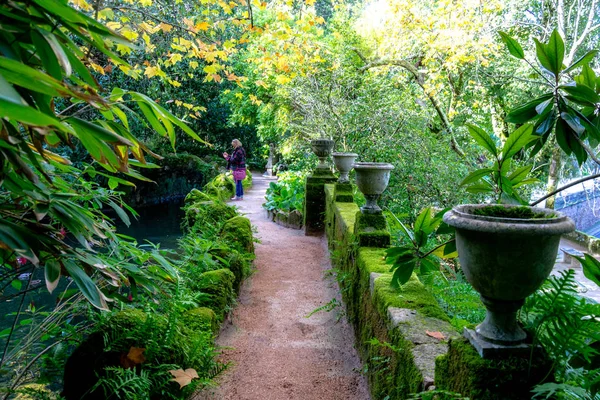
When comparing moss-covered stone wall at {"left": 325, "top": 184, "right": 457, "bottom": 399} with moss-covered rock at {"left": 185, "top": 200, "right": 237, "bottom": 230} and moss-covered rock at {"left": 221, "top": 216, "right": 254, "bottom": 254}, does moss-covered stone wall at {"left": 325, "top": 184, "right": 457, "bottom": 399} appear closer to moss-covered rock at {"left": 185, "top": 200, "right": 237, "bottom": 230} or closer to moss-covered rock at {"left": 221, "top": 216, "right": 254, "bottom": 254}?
moss-covered rock at {"left": 221, "top": 216, "right": 254, "bottom": 254}

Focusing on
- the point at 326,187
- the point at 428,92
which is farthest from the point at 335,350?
the point at 428,92

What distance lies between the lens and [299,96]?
12.2m

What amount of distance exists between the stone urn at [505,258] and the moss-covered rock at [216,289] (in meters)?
3.08

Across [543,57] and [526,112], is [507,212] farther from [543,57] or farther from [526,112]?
[543,57]

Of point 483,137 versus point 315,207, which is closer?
point 483,137

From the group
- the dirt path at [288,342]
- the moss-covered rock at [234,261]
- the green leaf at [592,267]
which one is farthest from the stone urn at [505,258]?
the moss-covered rock at [234,261]

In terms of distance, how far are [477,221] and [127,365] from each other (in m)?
2.16

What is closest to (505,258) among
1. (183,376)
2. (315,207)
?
(183,376)

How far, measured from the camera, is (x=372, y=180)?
4543 millimetres

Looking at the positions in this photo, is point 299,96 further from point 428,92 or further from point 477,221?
point 477,221

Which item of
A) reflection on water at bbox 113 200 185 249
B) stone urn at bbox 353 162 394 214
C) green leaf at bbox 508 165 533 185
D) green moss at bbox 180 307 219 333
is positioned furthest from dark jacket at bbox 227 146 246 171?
green leaf at bbox 508 165 533 185

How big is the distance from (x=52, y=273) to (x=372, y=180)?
3.59 metres

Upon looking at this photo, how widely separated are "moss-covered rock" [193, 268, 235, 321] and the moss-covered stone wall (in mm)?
1319

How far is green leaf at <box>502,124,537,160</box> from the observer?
1.67 metres
